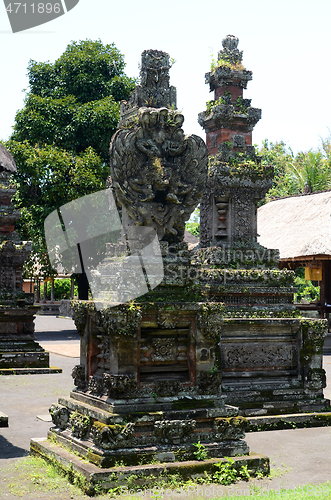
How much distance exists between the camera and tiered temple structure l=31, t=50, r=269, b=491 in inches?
247

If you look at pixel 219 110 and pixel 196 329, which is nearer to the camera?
pixel 196 329

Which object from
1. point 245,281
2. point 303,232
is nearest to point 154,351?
point 245,281

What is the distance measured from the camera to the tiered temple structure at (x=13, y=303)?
15539 millimetres

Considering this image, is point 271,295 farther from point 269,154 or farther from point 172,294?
point 269,154

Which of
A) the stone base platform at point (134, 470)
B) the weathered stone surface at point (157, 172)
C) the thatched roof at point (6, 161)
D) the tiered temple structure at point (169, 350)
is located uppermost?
the thatched roof at point (6, 161)

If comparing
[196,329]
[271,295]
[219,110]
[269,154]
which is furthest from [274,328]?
[269,154]

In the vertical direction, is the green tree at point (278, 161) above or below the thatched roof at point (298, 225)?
above

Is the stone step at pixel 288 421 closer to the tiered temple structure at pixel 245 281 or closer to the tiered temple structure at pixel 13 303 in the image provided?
the tiered temple structure at pixel 245 281

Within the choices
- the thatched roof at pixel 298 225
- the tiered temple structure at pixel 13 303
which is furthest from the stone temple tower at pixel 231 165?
the thatched roof at pixel 298 225

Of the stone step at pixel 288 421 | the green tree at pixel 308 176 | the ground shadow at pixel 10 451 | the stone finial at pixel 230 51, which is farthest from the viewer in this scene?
the green tree at pixel 308 176

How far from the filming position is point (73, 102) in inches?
1023

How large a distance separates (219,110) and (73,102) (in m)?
16.0

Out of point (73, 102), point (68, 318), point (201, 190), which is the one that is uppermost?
point (73, 102)

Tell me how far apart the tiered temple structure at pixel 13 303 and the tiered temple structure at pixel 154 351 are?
332 inches
